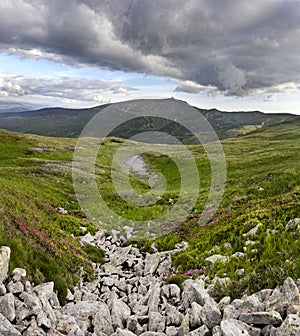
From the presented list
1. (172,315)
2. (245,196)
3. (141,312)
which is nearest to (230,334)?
(172,315)

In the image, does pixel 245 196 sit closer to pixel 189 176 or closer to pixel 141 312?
pixel 141 312

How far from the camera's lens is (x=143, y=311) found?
34.3 feet

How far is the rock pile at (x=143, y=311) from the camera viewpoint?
7551 mm

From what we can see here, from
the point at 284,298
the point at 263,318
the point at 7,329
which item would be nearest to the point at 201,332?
the point at 263,318

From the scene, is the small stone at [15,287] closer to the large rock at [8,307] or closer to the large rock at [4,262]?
the large rock at [4,262]

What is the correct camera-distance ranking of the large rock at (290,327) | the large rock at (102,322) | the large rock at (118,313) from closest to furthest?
the large rock at (290,327), the large rock at (102,322), the large rock at (118,313)

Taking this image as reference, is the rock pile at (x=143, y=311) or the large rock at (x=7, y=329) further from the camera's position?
the rock pile at (x=143, y=311)

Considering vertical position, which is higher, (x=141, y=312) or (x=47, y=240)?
(x=47, y=240)

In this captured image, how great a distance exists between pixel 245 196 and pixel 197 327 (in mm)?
19344

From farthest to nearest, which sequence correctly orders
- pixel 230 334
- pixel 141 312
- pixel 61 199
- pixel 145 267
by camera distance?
1. pixel 61 199
2. pixel 145 267
3. pixel 141 312
4. pixel 230 334

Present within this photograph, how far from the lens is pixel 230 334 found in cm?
720

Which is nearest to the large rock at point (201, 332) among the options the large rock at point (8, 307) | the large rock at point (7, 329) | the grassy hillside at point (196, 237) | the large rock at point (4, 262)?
the grassy hillside at point (196, 237)

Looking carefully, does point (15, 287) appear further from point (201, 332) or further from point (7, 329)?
point (201, 332)

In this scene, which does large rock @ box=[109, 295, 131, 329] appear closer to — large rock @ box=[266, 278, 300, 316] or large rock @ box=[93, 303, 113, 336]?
large rock @ box=[93, 303, 113, 336]
